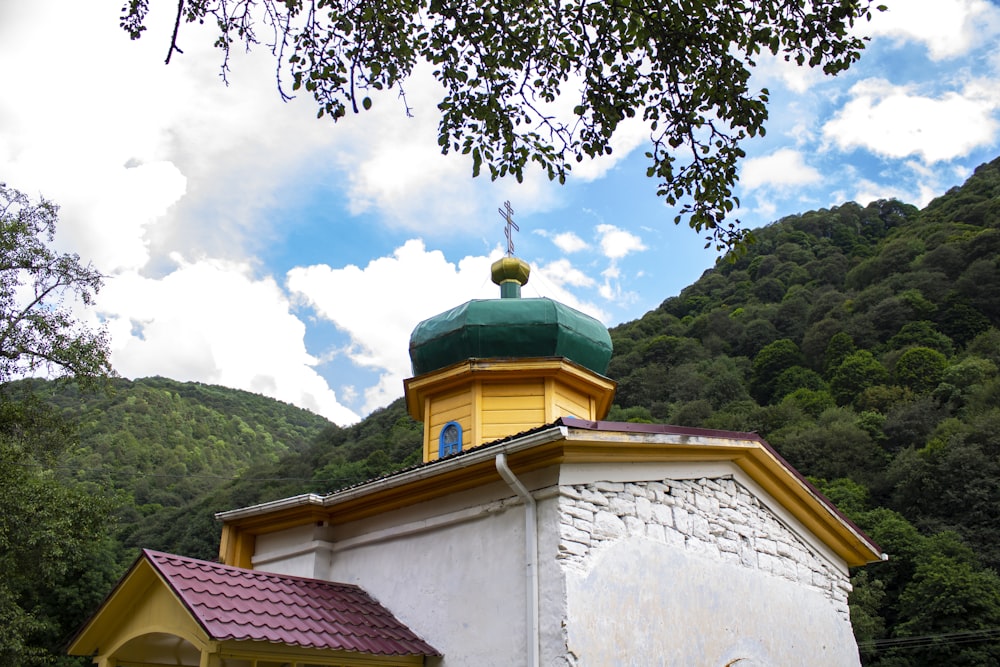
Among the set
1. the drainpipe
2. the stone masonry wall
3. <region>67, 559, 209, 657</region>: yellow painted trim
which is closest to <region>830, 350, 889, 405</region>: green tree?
the stone masonry wall

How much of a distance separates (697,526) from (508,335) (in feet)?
14.0

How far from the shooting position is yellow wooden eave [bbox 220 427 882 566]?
7023mm

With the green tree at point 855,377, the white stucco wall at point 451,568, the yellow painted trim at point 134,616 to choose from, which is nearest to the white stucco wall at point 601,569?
the white stucco wall at point 451,568

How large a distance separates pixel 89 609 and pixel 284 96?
2762 centimetres

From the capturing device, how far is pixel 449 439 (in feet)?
36.6

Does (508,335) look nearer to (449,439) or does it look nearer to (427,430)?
(449,439)

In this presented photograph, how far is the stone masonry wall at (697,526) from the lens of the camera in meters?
6.95

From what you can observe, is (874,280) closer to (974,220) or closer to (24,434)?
(974,220)

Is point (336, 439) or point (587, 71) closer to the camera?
point (587, 71)

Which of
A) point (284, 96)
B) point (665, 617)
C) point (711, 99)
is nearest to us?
point (284, 96)

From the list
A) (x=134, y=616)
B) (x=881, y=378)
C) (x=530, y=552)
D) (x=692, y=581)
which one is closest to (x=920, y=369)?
(x=881, y=378)

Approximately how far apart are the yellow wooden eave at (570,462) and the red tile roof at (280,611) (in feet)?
3.33

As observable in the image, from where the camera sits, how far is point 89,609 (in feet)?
90.6

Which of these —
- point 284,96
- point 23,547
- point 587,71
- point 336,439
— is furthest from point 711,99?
point 336,439
